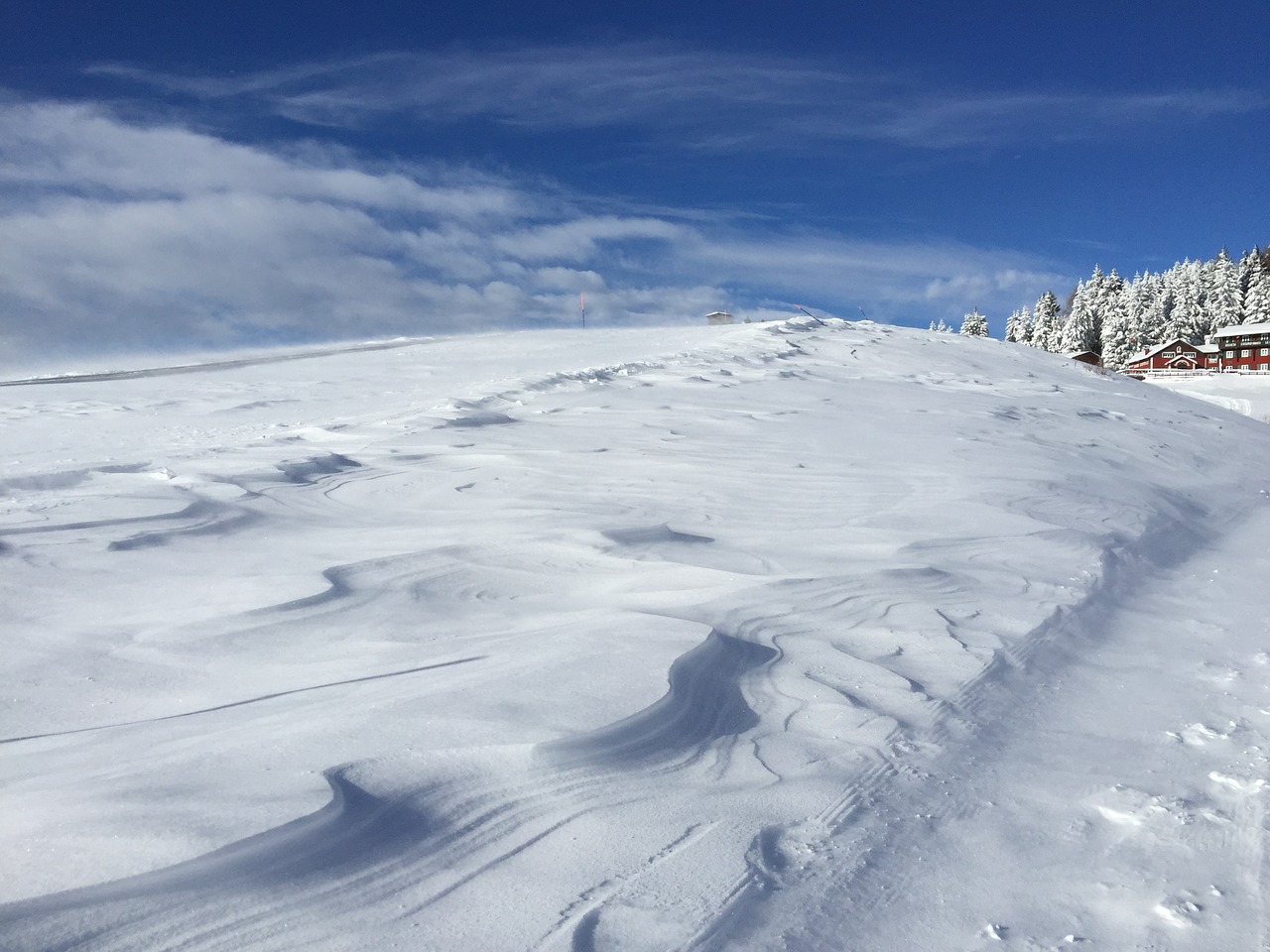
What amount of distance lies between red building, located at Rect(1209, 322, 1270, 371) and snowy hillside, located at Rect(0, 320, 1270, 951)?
2504 inches

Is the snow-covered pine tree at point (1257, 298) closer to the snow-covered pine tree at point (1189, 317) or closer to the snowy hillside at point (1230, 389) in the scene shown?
the snow-covered pine tree at point (1189, 317)

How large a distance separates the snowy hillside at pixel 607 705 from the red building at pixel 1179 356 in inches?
2478

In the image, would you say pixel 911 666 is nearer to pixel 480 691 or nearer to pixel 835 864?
pixel 835 864

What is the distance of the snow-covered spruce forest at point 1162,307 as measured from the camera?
6538cm

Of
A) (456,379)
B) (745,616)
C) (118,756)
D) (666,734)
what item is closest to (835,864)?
(666,734)

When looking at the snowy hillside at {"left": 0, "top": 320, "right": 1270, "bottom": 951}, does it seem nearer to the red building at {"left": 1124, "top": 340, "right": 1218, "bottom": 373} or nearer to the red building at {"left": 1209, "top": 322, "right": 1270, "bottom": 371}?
the red building at {"left": 1124, "top": 340, "right": 1218, "bottom": 373}

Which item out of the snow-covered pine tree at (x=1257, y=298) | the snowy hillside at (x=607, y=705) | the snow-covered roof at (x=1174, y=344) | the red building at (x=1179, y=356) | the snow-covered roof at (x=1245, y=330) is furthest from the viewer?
the snow-covered pine tree at (x=1257, y=298)

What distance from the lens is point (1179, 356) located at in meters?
61.7

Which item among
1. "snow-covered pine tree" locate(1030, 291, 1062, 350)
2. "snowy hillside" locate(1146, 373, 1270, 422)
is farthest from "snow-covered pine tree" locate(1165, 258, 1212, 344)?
"snowy hillside" locate(1146, 373, 1270, 422)

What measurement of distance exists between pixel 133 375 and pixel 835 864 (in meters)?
14.4

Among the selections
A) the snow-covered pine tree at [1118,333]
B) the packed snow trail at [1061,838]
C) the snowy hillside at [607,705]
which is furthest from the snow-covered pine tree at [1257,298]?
the packed snow trail at [1061,838]

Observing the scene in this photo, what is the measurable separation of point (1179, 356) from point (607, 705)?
6997 centimetres

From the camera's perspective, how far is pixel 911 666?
364 cm

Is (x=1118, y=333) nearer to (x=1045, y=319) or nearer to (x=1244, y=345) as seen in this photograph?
(x=1244, y=345)
